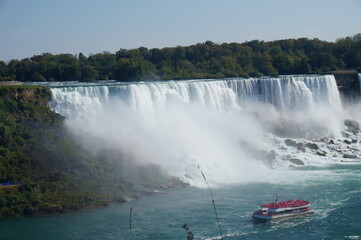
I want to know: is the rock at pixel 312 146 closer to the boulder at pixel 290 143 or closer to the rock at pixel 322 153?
the boulder at pixel 290 143

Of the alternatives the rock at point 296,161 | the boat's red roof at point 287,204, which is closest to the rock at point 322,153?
the rock at point 296,161

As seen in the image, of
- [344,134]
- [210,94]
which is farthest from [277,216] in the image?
[344,134]

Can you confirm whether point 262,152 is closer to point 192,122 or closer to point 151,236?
point 192,122

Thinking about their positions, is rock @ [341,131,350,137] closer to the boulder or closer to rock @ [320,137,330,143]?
rock @ [320,137,330,143]

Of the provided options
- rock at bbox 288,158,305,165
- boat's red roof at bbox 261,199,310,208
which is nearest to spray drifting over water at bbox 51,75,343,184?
rock at bbox 288,158,305,165

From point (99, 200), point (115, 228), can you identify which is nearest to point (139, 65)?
point (99, 200)

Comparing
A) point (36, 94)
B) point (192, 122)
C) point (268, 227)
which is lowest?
point (268, 227)
